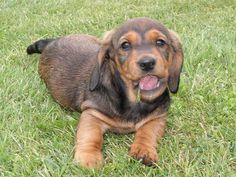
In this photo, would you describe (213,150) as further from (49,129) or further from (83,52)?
(83,52)

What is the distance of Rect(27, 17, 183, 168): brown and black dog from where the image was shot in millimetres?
3812

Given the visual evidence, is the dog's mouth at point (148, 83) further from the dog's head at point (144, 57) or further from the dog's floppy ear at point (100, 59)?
the dog's floppy ear at point (100, 59)

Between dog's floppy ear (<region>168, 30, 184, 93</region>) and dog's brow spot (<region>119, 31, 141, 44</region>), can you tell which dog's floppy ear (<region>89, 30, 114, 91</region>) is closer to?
dog's brow spot (<region>119, 31, 141, 44</region>)

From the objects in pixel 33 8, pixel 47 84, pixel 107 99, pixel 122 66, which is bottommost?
pixel 33 8

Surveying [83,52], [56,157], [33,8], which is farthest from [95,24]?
[56,157]

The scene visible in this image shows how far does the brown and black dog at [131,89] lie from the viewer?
3.81m

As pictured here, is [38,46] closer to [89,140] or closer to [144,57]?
[89,140]

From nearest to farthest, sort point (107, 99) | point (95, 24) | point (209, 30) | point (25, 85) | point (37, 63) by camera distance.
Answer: point (107, 99) < point (25, 85) < point (37, 63) < point (209, 30) < point (95, 24)

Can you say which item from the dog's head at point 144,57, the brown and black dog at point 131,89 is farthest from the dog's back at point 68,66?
the dog's head at point 144,57

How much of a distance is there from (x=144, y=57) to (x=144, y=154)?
69 centimetres

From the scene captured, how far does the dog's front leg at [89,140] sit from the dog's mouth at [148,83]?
433 millimetres

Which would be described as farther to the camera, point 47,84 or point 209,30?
point 209,30

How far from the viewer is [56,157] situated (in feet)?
12.5

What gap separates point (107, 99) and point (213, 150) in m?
0.94
